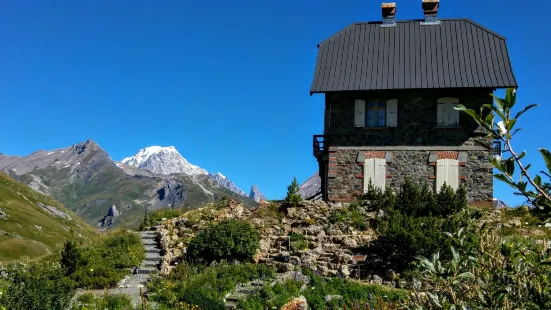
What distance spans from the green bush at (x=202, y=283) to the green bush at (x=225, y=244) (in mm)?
547

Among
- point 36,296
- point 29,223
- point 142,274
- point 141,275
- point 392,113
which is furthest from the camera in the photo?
point 29,223

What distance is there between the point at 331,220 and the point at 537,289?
17082 millimetres

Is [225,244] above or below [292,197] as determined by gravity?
below

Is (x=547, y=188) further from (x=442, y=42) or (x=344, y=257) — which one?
(x=442, y=42)

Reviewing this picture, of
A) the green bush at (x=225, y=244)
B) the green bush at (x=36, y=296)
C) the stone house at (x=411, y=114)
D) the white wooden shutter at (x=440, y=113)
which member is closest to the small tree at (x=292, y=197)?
the stone house at (x=411, y=114)

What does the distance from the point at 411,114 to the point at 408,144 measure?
53.5 inches

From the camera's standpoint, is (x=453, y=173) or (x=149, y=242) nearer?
(x=149, y=242)

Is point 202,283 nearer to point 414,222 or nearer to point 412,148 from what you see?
point 414,222

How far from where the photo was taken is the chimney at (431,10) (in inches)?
1054

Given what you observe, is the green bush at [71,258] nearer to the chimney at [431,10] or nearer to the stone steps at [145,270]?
the stone steps at [145,270]


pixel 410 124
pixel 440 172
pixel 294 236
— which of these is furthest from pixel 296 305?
pixel 410 124

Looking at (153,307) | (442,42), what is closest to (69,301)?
(153,307)

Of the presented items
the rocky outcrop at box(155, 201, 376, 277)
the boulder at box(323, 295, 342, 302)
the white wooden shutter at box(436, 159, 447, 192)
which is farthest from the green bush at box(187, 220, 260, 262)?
the white wooden shutter at box(436, 159, 447, 192)

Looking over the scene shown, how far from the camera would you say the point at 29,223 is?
65.4 metres
